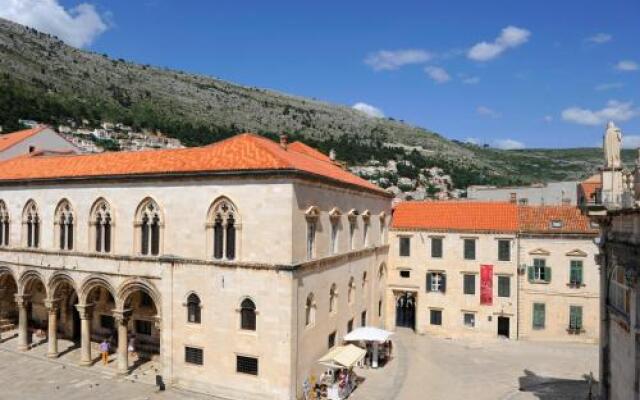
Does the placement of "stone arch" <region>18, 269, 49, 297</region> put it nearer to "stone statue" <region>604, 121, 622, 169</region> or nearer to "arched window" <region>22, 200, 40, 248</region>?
"arched window" <region>22, 200, 40, 248</region>

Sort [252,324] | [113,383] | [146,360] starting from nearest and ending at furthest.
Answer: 1. [252,324]
2. [113,383]
3. [146,360]

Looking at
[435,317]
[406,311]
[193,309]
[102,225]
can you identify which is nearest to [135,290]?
[193,309]

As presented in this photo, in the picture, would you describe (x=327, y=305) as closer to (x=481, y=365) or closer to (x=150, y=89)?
(x=481, y=365)

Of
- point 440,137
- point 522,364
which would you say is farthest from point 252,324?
point 440,137

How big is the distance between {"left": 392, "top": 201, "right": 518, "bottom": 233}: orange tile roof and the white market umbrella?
12.0 meters

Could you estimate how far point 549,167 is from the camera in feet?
491

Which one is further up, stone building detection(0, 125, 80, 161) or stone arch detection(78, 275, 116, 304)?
stone building detection(0, 125, 80, 161)

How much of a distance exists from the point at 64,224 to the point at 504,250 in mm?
29947

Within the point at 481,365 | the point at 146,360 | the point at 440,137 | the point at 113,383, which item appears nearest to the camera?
the point at 113,383

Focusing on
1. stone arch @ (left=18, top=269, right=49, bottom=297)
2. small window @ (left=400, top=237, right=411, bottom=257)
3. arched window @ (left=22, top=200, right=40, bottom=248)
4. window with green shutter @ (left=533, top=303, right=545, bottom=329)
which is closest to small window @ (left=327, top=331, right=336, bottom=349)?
small window @ (left=400, top=237, right=411, bottom=257)

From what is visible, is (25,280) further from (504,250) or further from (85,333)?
(504,250)

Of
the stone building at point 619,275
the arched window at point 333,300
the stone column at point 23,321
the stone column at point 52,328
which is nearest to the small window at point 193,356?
the arched window at point 333,300

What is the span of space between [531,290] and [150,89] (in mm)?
116066

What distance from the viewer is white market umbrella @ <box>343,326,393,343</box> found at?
1075 inches
